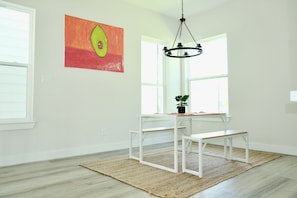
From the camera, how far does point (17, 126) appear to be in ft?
10.8

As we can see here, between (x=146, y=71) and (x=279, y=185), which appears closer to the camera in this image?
(x=279, y=185)

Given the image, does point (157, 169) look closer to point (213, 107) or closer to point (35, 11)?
point (213, 107)

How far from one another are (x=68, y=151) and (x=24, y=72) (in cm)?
148

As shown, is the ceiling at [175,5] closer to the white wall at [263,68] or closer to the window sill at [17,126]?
the white wall at [263,68]

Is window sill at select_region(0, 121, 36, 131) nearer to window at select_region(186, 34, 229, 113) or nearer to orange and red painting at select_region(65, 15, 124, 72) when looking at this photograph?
orange and red painting at select_region(65, 15, 124, 72)

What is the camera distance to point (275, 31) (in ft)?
13.4

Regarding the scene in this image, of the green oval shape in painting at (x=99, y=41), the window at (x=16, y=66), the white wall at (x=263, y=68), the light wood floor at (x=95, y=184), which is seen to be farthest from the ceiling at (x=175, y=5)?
the light wood floor at (x=95, y=184)

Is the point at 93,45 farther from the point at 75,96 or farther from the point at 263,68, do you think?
the point at 263,68

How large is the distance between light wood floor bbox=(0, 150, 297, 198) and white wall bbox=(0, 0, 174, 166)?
0.46m

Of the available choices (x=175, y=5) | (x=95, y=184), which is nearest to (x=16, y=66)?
(x=95, y=184)

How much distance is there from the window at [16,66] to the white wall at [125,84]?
0.12 metres

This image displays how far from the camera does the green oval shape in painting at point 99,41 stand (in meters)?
4.18

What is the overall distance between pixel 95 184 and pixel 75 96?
1932 millimetres

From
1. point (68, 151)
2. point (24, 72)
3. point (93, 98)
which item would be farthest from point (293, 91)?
point (24, 72)
